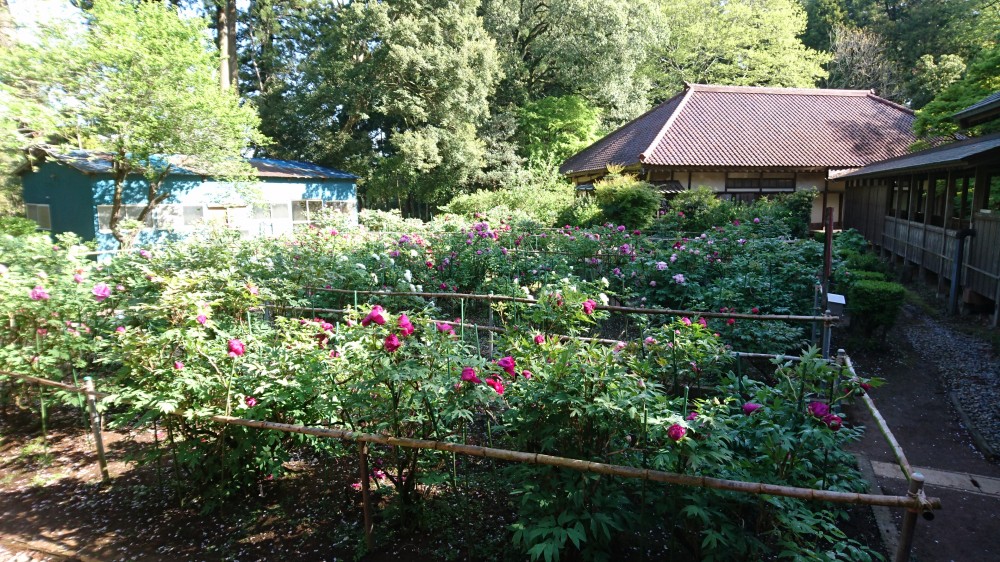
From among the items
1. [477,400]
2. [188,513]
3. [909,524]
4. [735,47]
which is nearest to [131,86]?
[188,513]

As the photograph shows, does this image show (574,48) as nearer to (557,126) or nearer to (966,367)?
(557,126)

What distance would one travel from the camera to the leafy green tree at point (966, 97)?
43.8 ft

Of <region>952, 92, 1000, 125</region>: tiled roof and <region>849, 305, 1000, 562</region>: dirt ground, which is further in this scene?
<region>952, 92, 1000, 125</region>: tiled roof

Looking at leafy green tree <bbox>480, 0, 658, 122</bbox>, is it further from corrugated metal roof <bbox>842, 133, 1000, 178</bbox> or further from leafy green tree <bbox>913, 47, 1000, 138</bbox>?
corrugated metal roof <bbox>842, 133, 1000, 178</bbox>

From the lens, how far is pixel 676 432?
238cm

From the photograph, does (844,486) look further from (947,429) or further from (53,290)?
(53,290)

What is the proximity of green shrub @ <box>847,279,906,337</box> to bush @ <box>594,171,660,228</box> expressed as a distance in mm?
6169

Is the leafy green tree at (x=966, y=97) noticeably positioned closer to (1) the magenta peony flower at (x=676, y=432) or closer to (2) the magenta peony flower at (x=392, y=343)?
(1) the magenta peony flower at (x=676, y=432)

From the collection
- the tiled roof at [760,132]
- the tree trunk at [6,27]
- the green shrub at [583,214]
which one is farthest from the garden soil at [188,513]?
the tiled roof at [760,132]

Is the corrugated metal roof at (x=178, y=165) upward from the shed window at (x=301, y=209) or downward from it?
upward

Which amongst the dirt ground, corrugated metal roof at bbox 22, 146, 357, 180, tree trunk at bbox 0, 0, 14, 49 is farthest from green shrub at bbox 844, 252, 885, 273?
tree trunk at bbox 0, 0, 14, 49

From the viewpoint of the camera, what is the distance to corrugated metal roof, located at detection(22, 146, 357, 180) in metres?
13.3

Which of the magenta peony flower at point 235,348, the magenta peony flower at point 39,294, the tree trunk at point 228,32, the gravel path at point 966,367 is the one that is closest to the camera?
the magenta peony flower at point 235,348

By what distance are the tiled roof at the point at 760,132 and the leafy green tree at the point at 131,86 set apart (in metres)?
11.5
